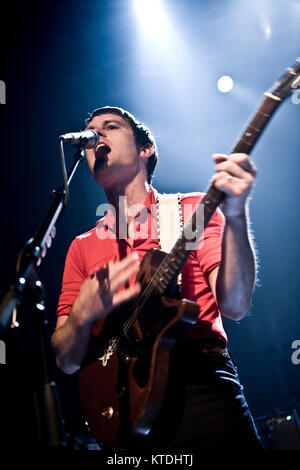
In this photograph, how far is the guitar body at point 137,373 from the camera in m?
1.57

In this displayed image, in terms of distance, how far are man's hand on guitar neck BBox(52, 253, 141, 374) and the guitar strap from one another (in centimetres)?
48

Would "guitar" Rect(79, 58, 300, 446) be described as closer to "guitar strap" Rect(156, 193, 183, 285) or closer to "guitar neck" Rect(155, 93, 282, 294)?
"guitar neck" Rect(155, 93, 282, 294)

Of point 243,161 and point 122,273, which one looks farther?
point 122,273

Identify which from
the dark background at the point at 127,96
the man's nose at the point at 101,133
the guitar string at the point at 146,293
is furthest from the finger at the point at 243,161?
the dark background at the point at 127,96

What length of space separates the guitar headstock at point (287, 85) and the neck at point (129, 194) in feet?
4.19

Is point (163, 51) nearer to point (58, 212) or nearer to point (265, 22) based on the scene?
point (265, 22)

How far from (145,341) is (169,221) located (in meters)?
0.82

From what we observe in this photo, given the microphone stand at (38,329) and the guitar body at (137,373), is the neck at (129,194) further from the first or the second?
the microphone stand at (38,329)

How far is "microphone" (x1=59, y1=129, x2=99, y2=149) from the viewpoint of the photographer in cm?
206

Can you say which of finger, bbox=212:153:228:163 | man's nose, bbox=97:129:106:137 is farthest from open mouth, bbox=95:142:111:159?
finger, bbox=212:153:228:163

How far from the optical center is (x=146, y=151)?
298cm

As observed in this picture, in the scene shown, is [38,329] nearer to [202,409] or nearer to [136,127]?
[202,409]

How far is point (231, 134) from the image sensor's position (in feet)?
16.8

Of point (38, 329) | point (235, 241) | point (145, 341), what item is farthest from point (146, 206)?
point (38, 329)
